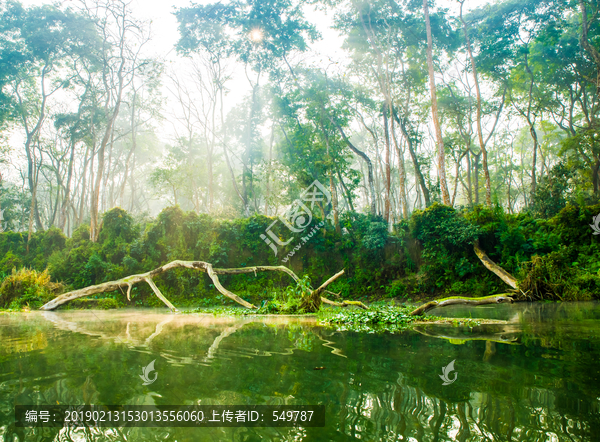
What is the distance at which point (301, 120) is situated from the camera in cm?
2102

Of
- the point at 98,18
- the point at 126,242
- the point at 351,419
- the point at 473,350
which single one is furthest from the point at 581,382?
the point at 98,18

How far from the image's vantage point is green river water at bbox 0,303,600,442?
151 cm

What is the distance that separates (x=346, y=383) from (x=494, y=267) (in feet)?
38.4

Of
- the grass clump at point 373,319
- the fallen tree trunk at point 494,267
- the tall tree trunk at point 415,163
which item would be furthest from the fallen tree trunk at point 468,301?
the tall tree trunk at point 415,163

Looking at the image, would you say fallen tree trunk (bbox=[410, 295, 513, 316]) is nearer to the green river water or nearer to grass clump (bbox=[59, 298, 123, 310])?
the green river water

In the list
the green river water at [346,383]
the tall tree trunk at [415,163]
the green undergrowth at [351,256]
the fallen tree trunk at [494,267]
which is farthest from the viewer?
the tall tree trunk at [415,163]

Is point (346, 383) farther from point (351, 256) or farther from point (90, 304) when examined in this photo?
point (351, 256)

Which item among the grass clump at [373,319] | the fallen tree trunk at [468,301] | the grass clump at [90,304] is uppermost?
the fallen tree trunk at [468,301]

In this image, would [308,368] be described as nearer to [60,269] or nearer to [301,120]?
[60,269]

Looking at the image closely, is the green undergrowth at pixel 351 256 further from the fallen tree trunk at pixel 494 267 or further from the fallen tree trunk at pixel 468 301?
the fallen tree trunk at pixel 468 301

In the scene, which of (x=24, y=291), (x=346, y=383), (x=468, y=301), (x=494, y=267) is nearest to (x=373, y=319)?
(x=468, y=301)

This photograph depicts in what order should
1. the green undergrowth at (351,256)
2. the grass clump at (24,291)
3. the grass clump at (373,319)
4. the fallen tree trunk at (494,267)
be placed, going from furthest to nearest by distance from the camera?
the green undergrowth at (351,256), the grass clump at (24,291), the fallen tree trunk at (494,267), the grass clump at (373,319)

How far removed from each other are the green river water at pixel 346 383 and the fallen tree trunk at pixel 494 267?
803 cm

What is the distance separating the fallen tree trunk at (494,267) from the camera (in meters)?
11.1
